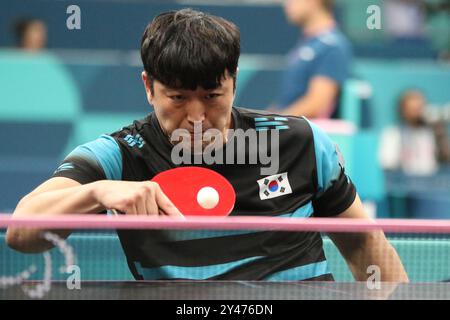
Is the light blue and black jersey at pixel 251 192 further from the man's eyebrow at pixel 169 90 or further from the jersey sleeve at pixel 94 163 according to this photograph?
the man's eyebrow at pixel 169 90

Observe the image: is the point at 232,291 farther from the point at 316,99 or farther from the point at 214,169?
the point at 316,99

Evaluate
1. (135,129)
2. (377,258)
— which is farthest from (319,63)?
(377,258)

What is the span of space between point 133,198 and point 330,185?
0.63 meters

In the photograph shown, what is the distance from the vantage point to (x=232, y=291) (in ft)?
5.17

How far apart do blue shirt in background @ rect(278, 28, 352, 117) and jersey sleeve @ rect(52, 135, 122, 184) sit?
139 inches

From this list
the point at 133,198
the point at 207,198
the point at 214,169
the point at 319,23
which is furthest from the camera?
the point at 319,23

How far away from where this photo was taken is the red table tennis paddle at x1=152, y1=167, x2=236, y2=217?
6.52 feet

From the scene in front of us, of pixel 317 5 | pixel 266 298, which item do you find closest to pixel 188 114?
pixel 266 298

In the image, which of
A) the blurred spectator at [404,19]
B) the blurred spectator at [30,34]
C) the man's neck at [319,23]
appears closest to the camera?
the man's neck at [319,23]

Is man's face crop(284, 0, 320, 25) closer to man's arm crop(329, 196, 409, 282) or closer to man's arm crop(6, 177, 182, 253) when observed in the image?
man's arm crop(329, 196, 409, 282)

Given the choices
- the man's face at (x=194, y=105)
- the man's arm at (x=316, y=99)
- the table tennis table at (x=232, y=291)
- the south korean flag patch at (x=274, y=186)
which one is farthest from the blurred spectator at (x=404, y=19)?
the table tennis table at (x=232, y=291)

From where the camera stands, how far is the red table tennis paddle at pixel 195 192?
199cm

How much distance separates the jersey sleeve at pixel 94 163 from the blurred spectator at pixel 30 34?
550 centimetres
